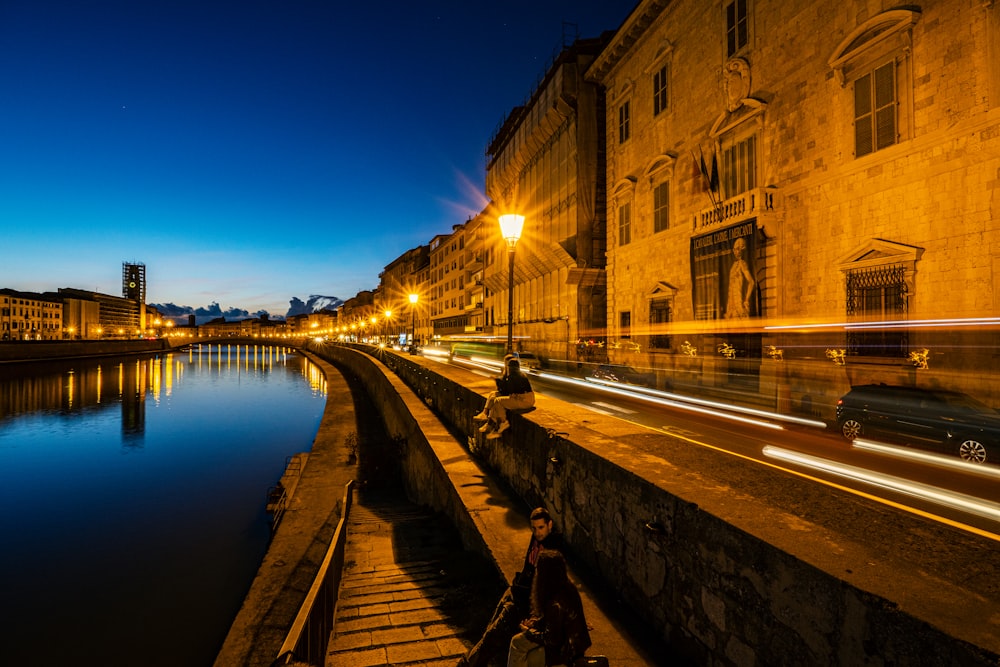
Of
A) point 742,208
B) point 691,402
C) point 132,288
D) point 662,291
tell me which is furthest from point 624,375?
point 132,288

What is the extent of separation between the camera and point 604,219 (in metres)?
29.0

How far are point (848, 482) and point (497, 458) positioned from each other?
5.01m

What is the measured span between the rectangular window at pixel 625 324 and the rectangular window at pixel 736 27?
11628 millimetres

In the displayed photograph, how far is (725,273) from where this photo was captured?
17500 millimetres

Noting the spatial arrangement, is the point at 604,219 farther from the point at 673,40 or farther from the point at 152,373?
the point at 152,373

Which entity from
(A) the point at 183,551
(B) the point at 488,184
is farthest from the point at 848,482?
(B) the point at 488,184

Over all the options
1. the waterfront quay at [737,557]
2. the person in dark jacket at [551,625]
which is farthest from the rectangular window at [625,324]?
the person in dark jacket at [551,625]

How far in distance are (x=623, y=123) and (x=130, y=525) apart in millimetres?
27123

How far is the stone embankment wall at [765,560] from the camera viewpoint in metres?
2.14

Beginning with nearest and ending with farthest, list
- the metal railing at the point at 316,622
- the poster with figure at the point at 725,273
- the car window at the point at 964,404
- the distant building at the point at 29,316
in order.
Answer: the metal railing at the point at 316,622
the car window at the point at 964,404
the poster with figure at the point at 725,273
the distant building at the point at 29,316

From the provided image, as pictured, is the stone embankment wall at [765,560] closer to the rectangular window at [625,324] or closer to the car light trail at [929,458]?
the car light trail at [929,458]

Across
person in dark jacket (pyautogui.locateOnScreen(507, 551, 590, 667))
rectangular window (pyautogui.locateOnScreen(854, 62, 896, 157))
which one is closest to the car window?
rectangular window (pyautogui.locateOnScreen(854, 62, 896, 157))

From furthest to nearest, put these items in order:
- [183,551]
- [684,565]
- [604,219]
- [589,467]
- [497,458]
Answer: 1. [604,219]
2. [183,551]
3. [497,458]
4. [589,467]
5. [684,565]

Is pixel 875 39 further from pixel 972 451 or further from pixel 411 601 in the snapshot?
pixel 411 601
